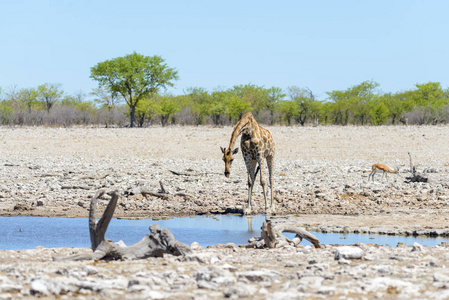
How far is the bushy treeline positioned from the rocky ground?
68.6ft

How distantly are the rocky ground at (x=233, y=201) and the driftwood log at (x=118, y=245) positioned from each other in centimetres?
26

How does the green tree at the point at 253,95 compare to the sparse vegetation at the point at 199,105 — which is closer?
the sparse vegetation at the point at 199,105

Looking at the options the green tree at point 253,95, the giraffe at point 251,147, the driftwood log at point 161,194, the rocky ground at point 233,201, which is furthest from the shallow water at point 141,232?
the green tree at point 253,95

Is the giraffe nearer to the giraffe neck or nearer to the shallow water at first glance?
the giraffe neck

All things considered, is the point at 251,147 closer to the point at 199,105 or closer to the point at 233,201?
the point at 233,201

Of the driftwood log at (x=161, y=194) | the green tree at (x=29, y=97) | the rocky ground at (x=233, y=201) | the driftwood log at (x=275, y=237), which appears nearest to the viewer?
the rocky ground at (x=233, y=201)

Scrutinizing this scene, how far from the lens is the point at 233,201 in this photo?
1720cm

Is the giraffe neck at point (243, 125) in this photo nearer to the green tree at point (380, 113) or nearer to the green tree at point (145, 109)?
the green tree at point (145, 109)

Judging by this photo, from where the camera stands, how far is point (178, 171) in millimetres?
23156

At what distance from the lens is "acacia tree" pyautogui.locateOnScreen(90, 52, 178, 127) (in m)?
62.7

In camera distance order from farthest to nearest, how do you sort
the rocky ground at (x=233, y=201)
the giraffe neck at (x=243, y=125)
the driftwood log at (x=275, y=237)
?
the giraffe neck at (x=243, y=125) < the driftwood log at (x=275, y=237) < the rocky ground at (x=233, y=201)

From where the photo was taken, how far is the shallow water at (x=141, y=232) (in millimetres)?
11984

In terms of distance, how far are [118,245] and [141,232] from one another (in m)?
4.14

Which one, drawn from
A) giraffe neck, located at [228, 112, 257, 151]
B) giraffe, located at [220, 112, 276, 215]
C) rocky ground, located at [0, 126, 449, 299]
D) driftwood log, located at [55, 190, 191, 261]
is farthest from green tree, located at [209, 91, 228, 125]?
driftwood log, located at [55, 190, 191, 261]
